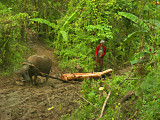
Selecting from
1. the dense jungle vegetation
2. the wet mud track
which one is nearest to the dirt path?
the wet mud track

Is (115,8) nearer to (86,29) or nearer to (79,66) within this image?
(86,29)

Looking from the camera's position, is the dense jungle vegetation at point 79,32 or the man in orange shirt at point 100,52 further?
the man in orange shirt at point 100,52

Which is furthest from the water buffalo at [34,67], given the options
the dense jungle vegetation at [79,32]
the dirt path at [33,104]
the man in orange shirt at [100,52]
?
the man in orange shirt at [100,52]

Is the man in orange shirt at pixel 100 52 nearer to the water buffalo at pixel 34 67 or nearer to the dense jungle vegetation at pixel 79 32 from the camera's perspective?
the dense jungle vegetation at pixel 79 32

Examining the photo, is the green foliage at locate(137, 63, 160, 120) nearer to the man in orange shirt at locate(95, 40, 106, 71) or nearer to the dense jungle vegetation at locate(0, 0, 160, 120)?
the dense jungle vegetation at locate(0, 0, 160, 120)

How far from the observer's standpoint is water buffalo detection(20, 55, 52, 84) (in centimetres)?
865

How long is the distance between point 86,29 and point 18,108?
27.7 ft

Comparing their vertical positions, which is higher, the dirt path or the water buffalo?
the water buffalo

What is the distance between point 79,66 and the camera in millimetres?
11711

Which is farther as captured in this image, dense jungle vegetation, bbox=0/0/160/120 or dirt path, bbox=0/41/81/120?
dense jungle vegetation, bbox=0/0/160/120

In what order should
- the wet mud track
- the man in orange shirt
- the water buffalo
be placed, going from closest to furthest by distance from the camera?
the wet mud track < the water buffalo < the man in orange shirt

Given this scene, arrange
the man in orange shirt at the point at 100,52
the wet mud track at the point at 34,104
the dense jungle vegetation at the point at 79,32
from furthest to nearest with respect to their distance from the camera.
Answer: the man in orange shirt at the point at 100,52 < the dense jungle vegetation at the point at 79,32 < the wet mud track at the point at 34,104

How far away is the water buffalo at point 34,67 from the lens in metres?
8.65

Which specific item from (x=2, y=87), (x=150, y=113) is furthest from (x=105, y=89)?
(x=2, y=87)
